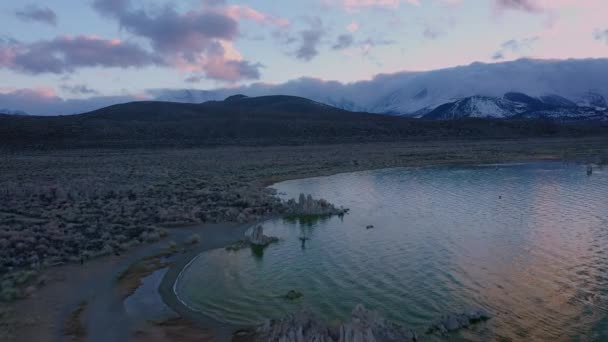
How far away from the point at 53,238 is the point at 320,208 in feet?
43.1

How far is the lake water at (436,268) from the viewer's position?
1360 cm

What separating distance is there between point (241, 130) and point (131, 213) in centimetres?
8073

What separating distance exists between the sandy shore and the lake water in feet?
5.99

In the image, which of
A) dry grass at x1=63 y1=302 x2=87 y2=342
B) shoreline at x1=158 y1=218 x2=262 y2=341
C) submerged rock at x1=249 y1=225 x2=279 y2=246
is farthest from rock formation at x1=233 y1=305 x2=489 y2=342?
submerged rock at x1=249 y1=225 x2=279 y2=246

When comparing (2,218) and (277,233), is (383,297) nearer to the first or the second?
(277,233)

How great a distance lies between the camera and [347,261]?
727 inches

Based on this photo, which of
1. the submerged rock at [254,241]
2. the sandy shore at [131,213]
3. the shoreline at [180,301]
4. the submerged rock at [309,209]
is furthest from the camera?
the submerged rock at [309,209]

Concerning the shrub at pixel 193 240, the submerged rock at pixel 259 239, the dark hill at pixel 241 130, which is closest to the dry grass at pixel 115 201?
the shrub at pixel 193 240

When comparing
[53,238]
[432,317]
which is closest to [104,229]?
[53,238]

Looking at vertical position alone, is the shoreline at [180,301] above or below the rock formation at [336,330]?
below

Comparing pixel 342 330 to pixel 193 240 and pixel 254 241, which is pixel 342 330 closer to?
pixel 254 241

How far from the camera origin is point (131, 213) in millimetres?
25953

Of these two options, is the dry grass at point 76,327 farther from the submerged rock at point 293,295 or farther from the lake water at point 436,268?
the submerged rock at point 293,295

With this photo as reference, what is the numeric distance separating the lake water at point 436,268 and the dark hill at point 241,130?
69.5m
